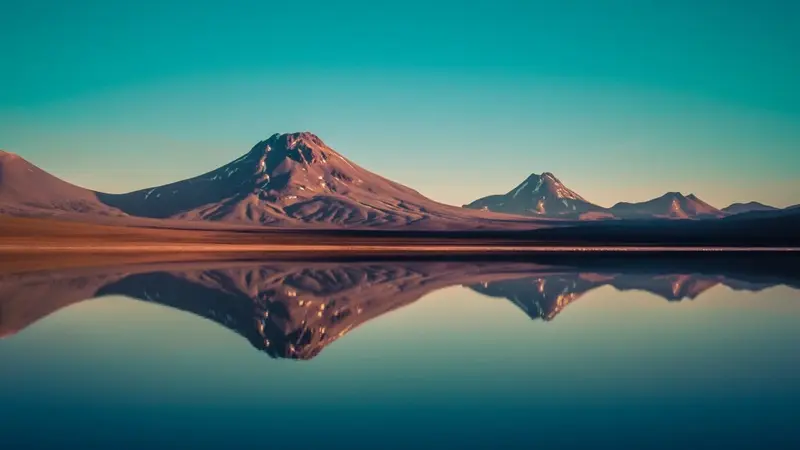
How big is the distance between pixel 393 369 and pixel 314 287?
18342 mm

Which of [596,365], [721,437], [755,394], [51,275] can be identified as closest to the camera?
[721,437]

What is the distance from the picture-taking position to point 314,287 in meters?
33.1

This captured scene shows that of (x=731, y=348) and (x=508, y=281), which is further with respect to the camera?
(x=508, y=281)

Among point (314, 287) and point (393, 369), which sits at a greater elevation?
point (314, 287)

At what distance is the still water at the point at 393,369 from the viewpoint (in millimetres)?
10648

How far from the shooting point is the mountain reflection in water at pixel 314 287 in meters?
21.8

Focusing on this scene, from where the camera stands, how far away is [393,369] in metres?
15.2

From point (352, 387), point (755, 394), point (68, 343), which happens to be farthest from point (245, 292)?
point (755, 394)

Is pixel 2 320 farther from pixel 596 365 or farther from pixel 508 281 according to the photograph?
pixel 508 281

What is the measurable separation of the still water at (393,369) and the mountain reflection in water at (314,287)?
0.23m

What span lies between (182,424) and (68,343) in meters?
8.60

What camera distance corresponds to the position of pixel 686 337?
19969mm

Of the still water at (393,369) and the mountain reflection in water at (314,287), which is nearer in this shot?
the still water at (393,369)

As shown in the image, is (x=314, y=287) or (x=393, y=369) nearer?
(x=393, y=369)
